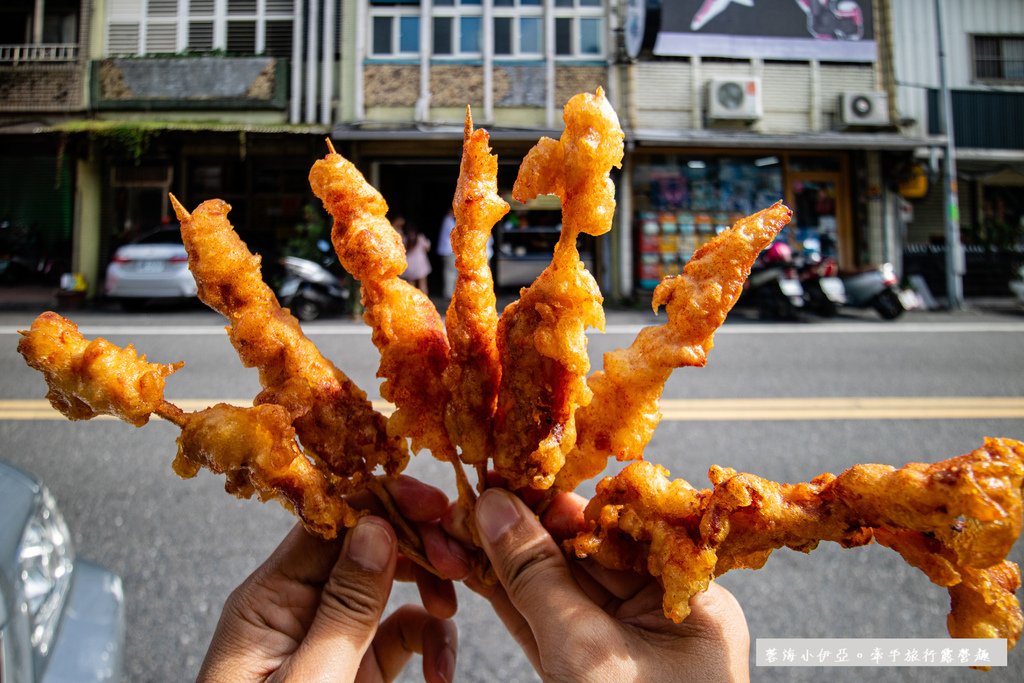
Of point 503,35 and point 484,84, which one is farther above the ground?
point 503,35

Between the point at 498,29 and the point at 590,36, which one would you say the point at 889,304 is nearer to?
the point at 590,36

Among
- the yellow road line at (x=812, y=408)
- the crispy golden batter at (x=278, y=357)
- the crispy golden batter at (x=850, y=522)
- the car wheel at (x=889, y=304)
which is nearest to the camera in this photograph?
the crispy golden batter at (x=850, y=522)

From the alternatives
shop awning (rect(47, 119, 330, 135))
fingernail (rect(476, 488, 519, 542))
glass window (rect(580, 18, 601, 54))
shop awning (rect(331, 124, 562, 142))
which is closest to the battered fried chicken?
fingernail (rect(476, 488, 519, 542))

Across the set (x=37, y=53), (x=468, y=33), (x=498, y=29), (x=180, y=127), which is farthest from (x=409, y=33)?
(x=37, y=53)

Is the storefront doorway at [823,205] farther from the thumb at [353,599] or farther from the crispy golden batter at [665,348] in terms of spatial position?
the thumb at [353,599]

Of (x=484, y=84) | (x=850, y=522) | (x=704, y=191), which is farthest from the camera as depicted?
(x=704, y=191)

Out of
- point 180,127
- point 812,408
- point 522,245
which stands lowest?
point 812,408

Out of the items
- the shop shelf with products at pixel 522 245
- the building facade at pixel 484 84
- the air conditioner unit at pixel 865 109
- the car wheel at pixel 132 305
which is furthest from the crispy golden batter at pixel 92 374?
the air conditioner unit at pixel 865 109
